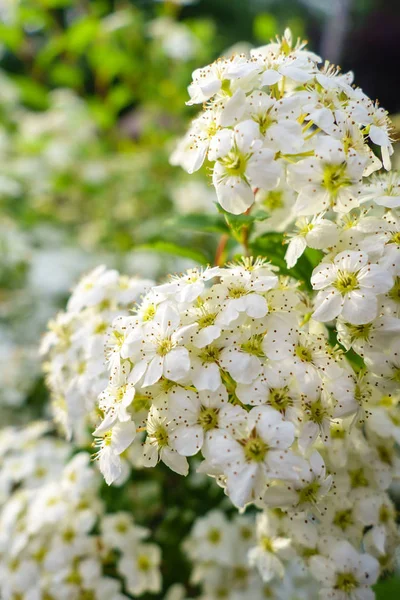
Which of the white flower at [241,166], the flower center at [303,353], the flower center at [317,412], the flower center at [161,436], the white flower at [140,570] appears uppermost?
the white flower at [241,166]

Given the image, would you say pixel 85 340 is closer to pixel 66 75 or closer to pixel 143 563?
pixel 143 563

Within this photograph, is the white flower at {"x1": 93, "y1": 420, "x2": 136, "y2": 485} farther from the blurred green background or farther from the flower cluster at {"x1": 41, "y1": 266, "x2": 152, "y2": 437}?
the blurred green background

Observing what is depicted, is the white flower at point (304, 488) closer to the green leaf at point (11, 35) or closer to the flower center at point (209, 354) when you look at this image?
the flower center at point (209, 354)

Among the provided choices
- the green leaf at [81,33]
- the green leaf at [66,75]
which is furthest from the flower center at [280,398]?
the green leaf at [66,75]

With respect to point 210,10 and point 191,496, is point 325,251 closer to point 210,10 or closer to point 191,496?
point 191,496

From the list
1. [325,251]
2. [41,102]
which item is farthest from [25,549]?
[41,102]

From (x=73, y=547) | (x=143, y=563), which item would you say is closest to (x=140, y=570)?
(x=143, y=563)
